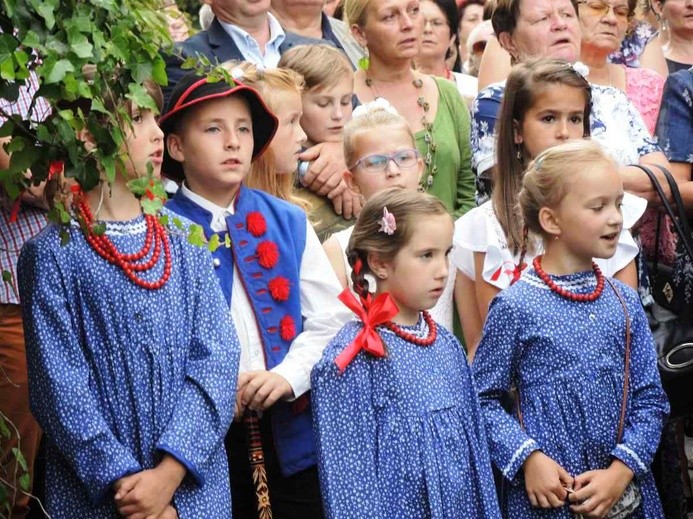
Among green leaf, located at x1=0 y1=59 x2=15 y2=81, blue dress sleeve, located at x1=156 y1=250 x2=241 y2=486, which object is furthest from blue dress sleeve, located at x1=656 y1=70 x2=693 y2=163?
green leaf, located at x1=0 y1=59 x2=15 y2=81

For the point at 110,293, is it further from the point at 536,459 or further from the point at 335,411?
the point at 536,459

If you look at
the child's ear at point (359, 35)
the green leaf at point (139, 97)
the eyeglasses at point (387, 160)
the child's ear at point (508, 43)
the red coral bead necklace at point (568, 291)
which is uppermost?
the green leaf at point (139, 97)

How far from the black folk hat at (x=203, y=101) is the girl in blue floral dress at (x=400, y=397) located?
58cm

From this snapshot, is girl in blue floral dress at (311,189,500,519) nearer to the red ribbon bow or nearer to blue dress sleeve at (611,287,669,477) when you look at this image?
the red ribbon bow

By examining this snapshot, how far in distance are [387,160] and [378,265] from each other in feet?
3.07

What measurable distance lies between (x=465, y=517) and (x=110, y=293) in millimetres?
1309

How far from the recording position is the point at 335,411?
447 centimetres

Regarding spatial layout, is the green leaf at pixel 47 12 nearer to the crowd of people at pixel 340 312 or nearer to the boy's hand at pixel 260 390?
the crowd of people at pixel 340 312

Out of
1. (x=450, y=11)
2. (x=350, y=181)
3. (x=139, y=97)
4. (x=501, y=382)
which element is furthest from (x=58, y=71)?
(x=450, y=11)

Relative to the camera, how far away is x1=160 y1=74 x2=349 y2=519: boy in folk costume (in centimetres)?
481

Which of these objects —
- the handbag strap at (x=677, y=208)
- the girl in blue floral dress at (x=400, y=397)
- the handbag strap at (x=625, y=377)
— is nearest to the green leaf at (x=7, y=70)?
the girl in blue floral dress at (x=400, y=397)

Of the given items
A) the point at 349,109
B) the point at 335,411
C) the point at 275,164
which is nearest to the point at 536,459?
the point at 335,411

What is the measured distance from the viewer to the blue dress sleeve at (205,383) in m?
4.19

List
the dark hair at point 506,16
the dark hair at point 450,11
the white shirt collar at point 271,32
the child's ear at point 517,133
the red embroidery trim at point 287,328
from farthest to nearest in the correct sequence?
the dark hair at point 450,11 < the dark hair at point 506,16 < the white shirt collar at point 271,32 < the child's ear at point 517,133 < the red embroidery trim at point 287,328
